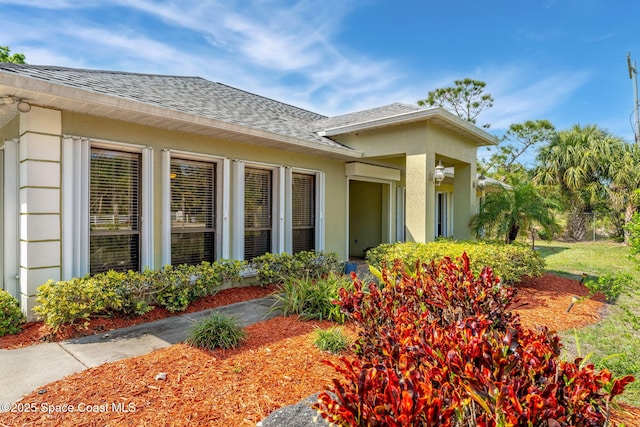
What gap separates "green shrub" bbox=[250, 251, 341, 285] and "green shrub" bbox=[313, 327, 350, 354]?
2.58m

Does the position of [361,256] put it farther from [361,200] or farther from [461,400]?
[461,400]

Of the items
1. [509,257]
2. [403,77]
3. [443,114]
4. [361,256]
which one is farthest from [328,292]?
[403,77]

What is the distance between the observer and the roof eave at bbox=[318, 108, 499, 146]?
297 inches

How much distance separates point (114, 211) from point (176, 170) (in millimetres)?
1301

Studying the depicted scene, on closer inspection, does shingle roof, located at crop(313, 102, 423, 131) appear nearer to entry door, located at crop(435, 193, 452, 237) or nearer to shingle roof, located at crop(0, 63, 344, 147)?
shingle roof, located at crop(0, 63, 344, 147)

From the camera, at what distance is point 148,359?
387 cm

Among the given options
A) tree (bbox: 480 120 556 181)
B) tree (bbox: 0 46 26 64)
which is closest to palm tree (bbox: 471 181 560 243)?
tree (bbox: 480 120 556 181)

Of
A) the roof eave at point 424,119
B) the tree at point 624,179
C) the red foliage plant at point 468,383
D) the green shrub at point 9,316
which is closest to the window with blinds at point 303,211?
the roof eave at point 424,119

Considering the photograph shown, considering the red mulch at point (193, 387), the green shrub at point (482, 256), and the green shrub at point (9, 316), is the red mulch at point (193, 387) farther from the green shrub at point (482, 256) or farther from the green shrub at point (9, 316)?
the green shrub at point (482, 256)

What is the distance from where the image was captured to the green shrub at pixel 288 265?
24.2 feet

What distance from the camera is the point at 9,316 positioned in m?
4.71

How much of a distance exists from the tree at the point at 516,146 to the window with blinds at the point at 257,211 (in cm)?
2306

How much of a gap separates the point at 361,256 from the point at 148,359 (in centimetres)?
957

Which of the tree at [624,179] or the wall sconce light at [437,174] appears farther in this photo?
the tree at [624,179]
